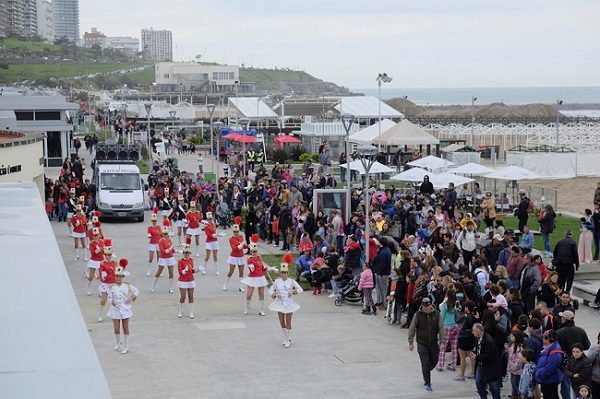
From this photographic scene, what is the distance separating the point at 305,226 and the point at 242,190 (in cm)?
969

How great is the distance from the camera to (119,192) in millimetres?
32719

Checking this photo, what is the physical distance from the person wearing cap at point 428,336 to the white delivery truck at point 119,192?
65.1 feet

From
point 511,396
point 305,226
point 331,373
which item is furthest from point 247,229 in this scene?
point 511,396

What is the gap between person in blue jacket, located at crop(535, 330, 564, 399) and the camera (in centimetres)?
1246

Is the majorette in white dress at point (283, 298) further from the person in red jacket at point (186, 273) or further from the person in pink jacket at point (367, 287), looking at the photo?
the person in pink jacket at point (367, 287)

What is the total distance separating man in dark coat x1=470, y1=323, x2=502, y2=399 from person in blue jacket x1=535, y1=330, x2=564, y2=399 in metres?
0.67

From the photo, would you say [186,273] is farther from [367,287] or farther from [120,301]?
[367,287]

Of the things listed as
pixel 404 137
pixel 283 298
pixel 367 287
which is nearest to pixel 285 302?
pixel 283 298

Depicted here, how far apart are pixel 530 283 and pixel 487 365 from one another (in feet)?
13.1

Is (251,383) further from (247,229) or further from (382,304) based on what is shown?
(247,229)

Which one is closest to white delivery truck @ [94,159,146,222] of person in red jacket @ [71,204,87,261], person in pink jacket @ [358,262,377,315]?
person in red jacket @ [71,204,87,261]

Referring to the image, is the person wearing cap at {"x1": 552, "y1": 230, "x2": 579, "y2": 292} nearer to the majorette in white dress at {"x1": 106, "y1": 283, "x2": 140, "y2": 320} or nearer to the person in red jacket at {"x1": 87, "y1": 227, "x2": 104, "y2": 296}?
the majorette in white dress at {"x1": 106, "y1": 283, "x2": 140, "y2": 320}

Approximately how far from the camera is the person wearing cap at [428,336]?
13820mm

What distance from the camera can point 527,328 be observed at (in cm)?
1328
